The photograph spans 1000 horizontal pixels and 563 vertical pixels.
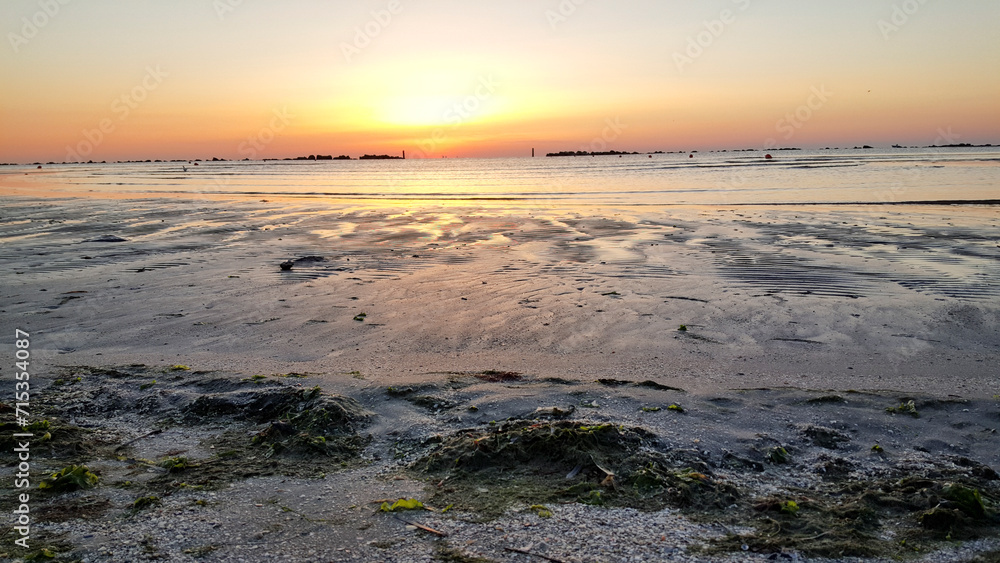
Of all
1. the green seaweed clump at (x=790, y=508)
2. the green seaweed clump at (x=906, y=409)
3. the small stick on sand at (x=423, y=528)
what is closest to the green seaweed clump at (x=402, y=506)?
the small stick on sand at (x=423, y=528)

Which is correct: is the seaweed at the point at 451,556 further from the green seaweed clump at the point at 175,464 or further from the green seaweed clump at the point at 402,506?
the green seaweed clump at the point at 175,464

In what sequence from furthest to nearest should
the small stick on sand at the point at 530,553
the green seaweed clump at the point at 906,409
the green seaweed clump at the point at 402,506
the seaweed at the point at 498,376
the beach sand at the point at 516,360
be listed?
the seaweed at the point at 498,376
the green seaweed clump at the point at 906,409
the green seaweed clump at the point at 402,506
the beach sand at the point at 516,360
the small stick on sand at the point at 530,553

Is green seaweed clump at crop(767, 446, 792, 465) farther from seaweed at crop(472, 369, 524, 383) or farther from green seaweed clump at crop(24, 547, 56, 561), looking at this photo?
green seaweed clump at crop(24, 547, 56, 561)

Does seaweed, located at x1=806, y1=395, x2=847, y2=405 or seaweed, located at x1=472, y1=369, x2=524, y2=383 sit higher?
seaweed, located at x1=472, y1=369, x2=524, y2=383

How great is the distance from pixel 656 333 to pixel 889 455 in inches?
109

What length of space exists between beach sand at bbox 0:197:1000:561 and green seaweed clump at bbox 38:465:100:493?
3.3 inches

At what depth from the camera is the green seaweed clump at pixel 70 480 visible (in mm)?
3439

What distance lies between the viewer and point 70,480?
3.46 meters

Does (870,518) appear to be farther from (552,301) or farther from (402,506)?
(552,301)

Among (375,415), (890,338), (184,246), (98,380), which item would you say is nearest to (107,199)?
(184,246)

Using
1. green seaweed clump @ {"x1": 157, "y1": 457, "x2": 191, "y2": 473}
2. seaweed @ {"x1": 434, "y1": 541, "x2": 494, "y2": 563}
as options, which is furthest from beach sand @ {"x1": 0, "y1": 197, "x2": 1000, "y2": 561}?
green seaweed clump @ {"x1": 157, "y1": 457, "x2": 191, "y2": 473}

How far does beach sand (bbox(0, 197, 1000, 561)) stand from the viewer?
3.07 meters

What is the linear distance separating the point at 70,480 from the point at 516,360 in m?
3.45

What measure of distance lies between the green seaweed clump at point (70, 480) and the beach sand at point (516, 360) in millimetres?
83
